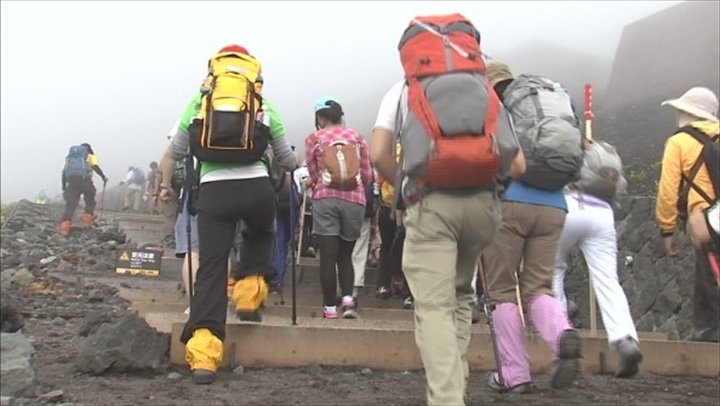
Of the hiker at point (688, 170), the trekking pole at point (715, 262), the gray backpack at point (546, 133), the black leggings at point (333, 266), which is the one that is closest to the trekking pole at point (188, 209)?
the black leggings at point (333, 266)

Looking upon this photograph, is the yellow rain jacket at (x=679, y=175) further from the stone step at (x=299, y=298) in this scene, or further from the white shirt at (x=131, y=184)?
the white shirt at (x=131, y=184)

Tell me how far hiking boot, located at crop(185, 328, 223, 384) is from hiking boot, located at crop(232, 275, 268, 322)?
2.20ft

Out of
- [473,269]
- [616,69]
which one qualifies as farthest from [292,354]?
[616,69]

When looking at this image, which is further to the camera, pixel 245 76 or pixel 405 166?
pixel 245 76

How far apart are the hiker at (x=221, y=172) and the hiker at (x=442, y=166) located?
1086 millimetres

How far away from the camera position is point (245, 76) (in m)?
4.66

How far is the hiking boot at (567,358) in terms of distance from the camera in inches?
163

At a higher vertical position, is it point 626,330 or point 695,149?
point 695,149

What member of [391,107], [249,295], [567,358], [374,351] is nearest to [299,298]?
[249,295]

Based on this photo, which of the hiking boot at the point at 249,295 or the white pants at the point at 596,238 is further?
the hiking boot at the point at 249,295

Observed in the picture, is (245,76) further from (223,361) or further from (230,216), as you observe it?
(223,361)

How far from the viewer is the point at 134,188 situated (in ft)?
87.2

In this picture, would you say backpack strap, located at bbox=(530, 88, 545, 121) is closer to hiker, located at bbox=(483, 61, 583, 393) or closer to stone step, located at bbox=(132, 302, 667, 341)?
hiker, located at bbox=(483, 61, 583, 393)

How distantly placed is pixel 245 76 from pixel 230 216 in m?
0.83
